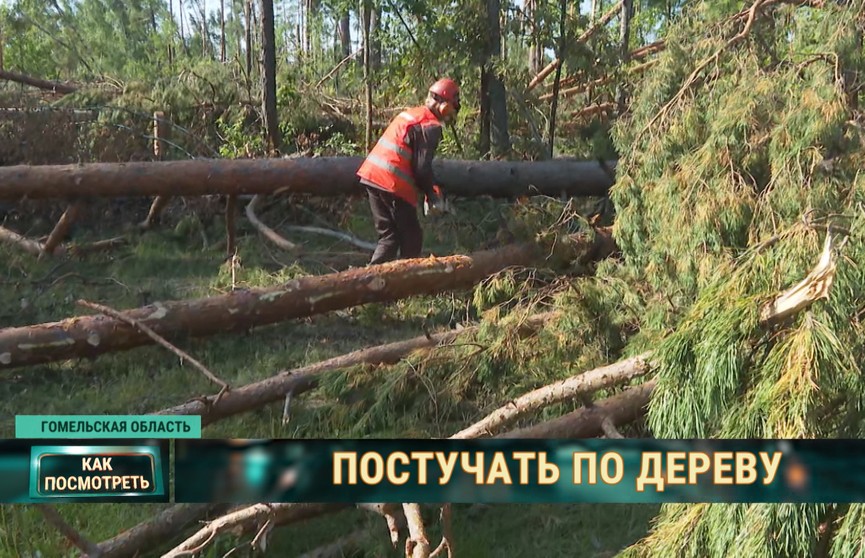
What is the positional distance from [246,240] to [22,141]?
7.08 ft

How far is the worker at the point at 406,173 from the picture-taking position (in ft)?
15.4

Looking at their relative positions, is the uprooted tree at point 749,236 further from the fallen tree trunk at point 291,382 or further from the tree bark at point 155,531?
the tree bark at point 155,531

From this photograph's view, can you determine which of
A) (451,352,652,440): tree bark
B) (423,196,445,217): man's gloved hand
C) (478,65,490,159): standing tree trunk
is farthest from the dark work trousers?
(451,352,652,440): tree bark

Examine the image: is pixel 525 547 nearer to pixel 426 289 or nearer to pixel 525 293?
pixel 525 293

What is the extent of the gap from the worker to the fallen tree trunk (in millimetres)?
1189

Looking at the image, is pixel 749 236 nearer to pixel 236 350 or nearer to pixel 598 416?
pixel 598 416

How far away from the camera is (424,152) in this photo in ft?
15.4

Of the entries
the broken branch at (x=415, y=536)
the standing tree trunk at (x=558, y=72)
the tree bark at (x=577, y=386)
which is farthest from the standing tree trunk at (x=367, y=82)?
the broken branch at (x=415, y=536)

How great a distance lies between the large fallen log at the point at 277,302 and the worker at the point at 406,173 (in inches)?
19.5

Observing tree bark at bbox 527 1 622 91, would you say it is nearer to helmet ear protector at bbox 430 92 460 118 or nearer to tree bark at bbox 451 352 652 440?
helmet ear protector at bbox 430 92 460 118

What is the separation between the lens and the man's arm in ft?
15.3

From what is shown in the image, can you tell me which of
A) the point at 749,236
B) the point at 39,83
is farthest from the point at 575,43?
the point at 39,83

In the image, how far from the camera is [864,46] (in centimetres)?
322

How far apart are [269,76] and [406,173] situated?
2275mm
